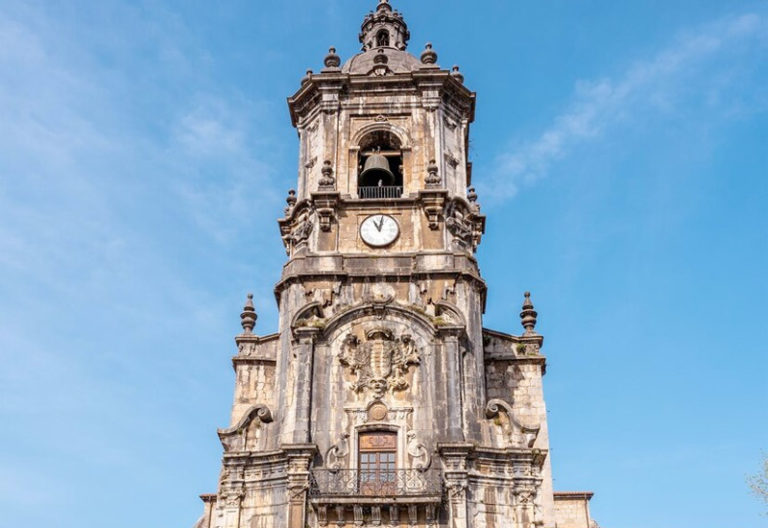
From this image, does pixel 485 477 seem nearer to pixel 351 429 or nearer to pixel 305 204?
pixel 351 429

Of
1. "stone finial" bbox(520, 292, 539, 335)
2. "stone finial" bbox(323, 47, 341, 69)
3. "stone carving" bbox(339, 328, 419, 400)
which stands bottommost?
"stone carving" bbox(339, 328, 419, 400)

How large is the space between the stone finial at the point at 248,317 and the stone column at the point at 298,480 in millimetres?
6043

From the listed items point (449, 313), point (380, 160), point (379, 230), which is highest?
point (380, 160)

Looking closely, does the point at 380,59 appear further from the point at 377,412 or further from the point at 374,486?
the point at 374,486

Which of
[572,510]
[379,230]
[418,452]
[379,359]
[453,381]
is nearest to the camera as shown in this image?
[418,452]

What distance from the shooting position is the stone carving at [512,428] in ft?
85.7

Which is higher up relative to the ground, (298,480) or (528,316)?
(528,316)

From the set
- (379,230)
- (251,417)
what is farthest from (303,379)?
(379,230)

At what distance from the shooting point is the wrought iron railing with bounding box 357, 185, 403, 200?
1194 inches

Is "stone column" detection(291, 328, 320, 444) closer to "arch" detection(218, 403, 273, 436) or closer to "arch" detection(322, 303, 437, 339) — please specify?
"arch" detection(322, 303, 437, 339)

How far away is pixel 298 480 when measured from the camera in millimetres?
24719

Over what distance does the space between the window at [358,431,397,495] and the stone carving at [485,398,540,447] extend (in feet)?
9.41

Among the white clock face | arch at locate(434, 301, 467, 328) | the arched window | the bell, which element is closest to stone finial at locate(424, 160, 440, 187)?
the bell

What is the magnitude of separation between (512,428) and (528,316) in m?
5.08
